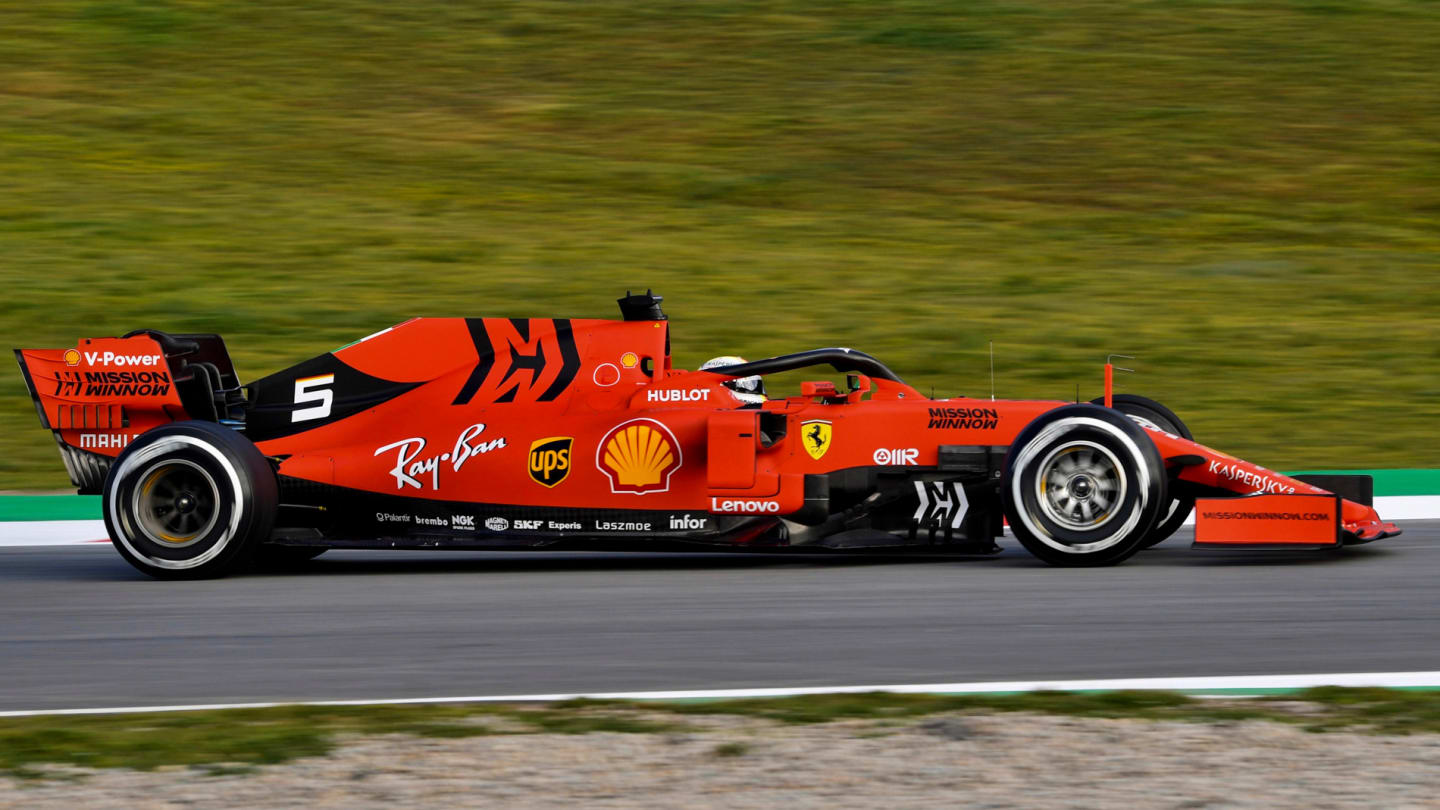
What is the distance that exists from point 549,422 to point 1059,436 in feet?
8.23

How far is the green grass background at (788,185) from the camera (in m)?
16.8

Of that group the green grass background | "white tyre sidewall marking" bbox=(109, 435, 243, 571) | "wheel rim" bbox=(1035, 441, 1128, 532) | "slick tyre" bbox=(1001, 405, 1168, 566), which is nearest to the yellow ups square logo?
"white tyre sidewall marking" bbox=(109, 435, 243, 571)

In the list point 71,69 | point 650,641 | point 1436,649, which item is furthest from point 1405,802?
point 71,69

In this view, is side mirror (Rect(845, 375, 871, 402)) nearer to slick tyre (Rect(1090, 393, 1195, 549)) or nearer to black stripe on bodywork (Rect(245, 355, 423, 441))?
slick tyre (Rect(1090, 393, 1195, 549))

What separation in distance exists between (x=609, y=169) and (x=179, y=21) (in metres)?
11.5

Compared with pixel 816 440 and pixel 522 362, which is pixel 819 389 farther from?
pixel 522 362

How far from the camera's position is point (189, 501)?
8531 millimetres

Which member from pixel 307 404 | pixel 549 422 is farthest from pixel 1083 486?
pixel 307 404

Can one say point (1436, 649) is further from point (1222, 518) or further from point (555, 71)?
point (555, 71)

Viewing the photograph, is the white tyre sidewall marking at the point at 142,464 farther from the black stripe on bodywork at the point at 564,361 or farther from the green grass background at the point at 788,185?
the green grass background at the point at 788,185

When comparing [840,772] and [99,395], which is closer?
[840,772]

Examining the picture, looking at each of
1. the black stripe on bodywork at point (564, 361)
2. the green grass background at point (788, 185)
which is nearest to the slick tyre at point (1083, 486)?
the black stripe on bodywork at point (564, 361)

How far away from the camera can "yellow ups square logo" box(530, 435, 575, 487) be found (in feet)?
27.7

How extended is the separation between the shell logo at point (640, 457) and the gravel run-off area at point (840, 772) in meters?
3.17
